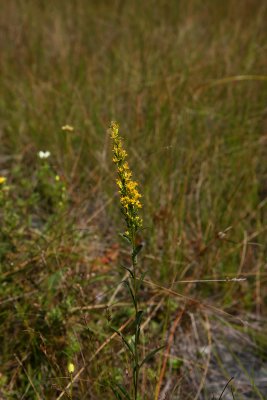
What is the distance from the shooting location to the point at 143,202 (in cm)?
244

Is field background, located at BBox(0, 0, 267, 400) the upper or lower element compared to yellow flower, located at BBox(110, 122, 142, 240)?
lower

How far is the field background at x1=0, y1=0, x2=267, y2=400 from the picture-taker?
1833mm

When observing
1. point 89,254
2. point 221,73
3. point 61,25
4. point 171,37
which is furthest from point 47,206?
point 61,25

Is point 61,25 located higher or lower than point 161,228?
higher

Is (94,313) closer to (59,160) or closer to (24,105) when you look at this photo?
(59,160)

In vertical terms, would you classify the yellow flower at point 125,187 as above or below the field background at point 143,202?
above

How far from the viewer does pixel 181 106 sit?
2926 mm

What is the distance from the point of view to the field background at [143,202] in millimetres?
1833

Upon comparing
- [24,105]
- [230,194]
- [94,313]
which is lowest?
[94,313]

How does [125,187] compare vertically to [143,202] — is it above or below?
above

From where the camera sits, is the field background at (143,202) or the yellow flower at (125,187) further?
the field background at (143,202)

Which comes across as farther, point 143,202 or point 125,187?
point 143,202

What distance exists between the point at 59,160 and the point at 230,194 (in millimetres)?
862

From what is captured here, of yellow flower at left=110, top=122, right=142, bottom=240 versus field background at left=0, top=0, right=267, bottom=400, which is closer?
yellow flower at left=110, top=122, right=142, bottom=240
